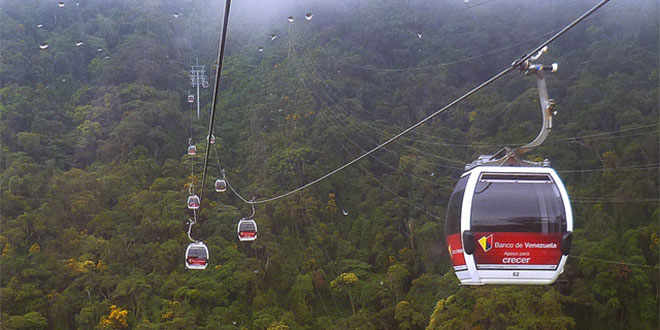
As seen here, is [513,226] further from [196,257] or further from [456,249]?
[196,257]

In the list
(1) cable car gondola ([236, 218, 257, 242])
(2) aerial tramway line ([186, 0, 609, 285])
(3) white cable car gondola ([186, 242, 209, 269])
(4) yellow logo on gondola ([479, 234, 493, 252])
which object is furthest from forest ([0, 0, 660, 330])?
(4) yellow logo on gondola ([479, 234, 493, 252])

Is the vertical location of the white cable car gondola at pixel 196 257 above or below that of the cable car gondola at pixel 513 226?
below

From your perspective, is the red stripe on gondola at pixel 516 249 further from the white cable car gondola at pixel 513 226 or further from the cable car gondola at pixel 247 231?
the cable car gondola at pixel 247 231

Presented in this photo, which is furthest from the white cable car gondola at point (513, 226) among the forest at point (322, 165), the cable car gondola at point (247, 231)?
the forest at point (322, 165)

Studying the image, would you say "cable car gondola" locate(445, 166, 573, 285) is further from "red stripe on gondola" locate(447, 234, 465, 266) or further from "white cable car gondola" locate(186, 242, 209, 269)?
"white cable car gondola" locate(186, 242, 209, 269)

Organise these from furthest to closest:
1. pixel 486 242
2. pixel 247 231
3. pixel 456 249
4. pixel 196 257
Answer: pixel 247 231 < pixel 196 257 < pixel 456 249 < pixel 486 242

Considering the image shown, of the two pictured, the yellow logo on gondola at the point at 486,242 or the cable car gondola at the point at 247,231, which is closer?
the yellow logo on gondola at the point at 486,242

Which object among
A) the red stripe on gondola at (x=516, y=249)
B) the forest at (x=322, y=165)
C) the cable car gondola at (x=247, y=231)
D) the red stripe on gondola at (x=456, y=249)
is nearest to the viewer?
the red stripe on gondola at (x=516, y=249)

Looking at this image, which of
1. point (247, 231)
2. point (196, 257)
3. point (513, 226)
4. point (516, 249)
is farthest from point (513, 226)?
point (247, 231)
